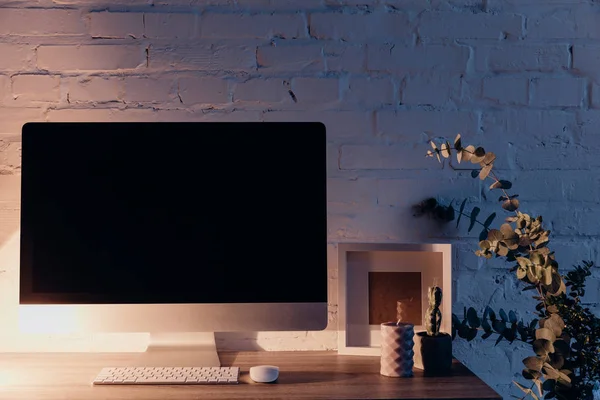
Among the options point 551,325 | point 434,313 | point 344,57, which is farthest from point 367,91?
point 551,325

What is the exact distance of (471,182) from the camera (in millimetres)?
1983

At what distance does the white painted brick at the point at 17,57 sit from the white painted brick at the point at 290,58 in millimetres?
627

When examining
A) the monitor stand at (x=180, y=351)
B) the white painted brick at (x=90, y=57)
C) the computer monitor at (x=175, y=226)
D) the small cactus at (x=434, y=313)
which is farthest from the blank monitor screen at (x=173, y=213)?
the white painted brick at (x=90, y=57)

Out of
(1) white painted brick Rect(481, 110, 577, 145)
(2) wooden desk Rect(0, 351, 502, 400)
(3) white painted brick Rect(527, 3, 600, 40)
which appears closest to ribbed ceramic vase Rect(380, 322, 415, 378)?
(2) wooden desk Rect(0, 351, 502, 400)

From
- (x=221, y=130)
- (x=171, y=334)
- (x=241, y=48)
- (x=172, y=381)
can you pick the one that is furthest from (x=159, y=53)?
(x=172, y=381)

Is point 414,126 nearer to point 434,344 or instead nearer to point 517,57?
point 517,57

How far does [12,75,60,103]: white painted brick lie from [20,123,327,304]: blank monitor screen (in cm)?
34

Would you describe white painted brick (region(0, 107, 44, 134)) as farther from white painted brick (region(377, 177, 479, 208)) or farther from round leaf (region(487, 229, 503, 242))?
round leaf (region(487, 229, 503, 242))

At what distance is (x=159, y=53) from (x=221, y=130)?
432 millimetres

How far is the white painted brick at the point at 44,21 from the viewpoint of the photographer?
1.95 meters

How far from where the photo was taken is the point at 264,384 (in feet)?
5.07

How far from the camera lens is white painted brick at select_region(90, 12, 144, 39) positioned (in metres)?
1.95

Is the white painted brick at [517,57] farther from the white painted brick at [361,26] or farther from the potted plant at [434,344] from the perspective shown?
the potted plant at [434,344]

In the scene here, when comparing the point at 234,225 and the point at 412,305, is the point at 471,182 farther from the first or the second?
the point at 234,225
